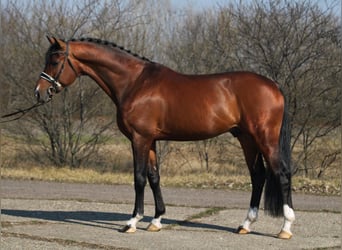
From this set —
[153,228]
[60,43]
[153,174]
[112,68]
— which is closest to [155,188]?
[153,174]

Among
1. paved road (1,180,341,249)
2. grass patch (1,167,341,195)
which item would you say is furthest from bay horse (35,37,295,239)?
grass patch (1,167,341,195)

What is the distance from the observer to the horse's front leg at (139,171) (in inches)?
358

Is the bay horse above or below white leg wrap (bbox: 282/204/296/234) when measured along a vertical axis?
above

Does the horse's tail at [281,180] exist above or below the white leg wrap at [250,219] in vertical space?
above

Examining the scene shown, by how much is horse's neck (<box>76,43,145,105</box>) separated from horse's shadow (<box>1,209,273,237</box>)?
188 cm

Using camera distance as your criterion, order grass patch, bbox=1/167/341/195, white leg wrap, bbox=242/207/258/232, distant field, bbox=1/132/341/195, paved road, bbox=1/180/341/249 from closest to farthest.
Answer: paved road, bbox=1/180/341/249 < white leg wrap, bbox=242/207/258/232 < grass patch, bbox=1/167/341/195 < distant field, bbox=1/132/341/195

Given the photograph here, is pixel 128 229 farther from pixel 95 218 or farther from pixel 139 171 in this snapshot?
pixel 95 218

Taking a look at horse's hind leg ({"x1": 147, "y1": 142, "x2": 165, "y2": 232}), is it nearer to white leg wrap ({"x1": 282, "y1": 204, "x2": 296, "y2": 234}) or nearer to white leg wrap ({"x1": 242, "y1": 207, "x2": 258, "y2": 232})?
white leg wrap ({"x1": 242, "y1": 207, "x2": 258, "y2": 232})

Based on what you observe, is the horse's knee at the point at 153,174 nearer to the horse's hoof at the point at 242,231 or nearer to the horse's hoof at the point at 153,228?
the horse's hoof at the point at 153,228

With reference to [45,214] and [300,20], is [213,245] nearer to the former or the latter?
[45,214]

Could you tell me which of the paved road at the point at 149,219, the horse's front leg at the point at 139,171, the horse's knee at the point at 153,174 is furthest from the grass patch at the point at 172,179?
the horse's front leg at the point at 139,171

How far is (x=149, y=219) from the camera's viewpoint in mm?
10492

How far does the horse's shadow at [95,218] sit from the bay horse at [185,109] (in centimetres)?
60

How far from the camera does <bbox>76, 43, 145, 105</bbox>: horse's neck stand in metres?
9.42
